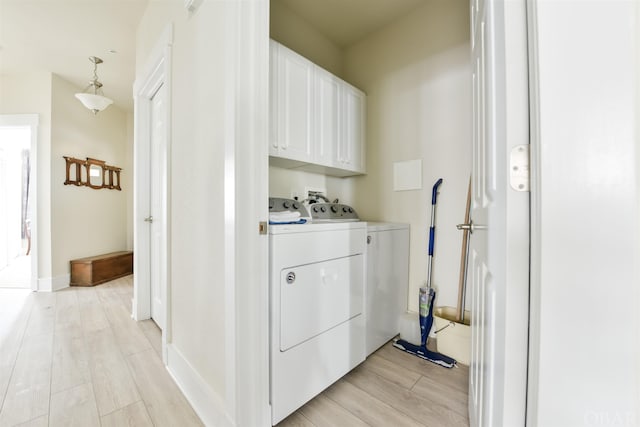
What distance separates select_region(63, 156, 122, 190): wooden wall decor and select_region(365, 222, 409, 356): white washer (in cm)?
421

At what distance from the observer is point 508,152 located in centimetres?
56

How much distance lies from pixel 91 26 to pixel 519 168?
370 centimetres

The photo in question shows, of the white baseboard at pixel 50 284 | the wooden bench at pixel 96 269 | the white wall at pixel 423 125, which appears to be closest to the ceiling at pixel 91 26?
the white wall at pixel 423 125

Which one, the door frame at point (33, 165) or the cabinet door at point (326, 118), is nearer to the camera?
the cabinet door at point (326, 118)

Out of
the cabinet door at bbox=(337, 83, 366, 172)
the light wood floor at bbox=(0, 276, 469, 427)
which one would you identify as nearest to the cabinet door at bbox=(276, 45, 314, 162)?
the cabinet door at bbox=(337, 83, 366, 172)

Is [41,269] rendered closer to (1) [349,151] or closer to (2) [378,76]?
(1) [349,151]

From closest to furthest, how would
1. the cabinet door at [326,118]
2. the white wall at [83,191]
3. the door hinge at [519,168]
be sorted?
the door hinge at [519,168]
the cabinet door at [326,118]
the white wall at [83,191]

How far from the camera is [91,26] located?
250cm

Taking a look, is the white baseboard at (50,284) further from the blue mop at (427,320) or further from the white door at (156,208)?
the blue mop at (427,320)

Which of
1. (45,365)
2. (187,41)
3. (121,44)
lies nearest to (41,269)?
(45,365)

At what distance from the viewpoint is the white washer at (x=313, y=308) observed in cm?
117

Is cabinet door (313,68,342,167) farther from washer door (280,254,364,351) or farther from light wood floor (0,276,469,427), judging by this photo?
light wood floor (0,276,469,427)

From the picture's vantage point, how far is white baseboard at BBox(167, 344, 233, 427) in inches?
46.6

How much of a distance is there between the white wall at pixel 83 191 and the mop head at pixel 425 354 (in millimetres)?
4256
